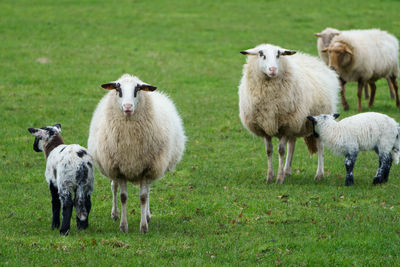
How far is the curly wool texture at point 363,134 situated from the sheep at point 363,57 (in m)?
7.18

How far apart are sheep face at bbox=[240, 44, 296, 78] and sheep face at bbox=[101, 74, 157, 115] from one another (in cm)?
317

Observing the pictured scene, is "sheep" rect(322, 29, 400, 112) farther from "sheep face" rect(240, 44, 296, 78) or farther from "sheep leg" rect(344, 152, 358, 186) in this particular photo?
"sheep leg" rect(344, 152, 358, 186)

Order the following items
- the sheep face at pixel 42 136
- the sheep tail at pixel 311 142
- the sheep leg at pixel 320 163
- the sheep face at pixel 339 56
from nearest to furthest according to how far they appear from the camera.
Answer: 1. the sheep face at pixel 42 136
2. the sheep leg at pixel 320 163
3. the sheep tail at pixel 311 142
4. the sheep face at pixel 339 56

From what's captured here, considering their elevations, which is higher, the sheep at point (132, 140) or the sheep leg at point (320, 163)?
the sheep at point (132, 140)

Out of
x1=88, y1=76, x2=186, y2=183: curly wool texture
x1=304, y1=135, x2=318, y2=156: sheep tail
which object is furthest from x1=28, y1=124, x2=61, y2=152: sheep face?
x1=304, y1=135, x2=318, y2=156: sheep tail

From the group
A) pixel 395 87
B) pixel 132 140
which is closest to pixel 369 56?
pixel 395 87

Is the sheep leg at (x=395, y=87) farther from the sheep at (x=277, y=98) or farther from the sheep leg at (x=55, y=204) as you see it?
the sheep leg at (x=55, y=204)

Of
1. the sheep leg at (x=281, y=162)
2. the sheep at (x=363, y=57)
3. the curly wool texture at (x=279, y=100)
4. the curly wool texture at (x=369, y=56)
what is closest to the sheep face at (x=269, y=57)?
the curly wool texture at (x=279, y=100)

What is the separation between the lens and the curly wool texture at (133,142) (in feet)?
28.9

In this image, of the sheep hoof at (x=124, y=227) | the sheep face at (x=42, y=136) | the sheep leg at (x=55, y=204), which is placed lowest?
the sheep hoof at (x=124, y=227)

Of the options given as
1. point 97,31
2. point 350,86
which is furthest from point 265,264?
point 97,31

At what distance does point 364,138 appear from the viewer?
36.7 feet

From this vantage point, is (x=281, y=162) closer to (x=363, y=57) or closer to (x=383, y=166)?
(x=383, y=166)

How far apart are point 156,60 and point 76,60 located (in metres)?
3.10
